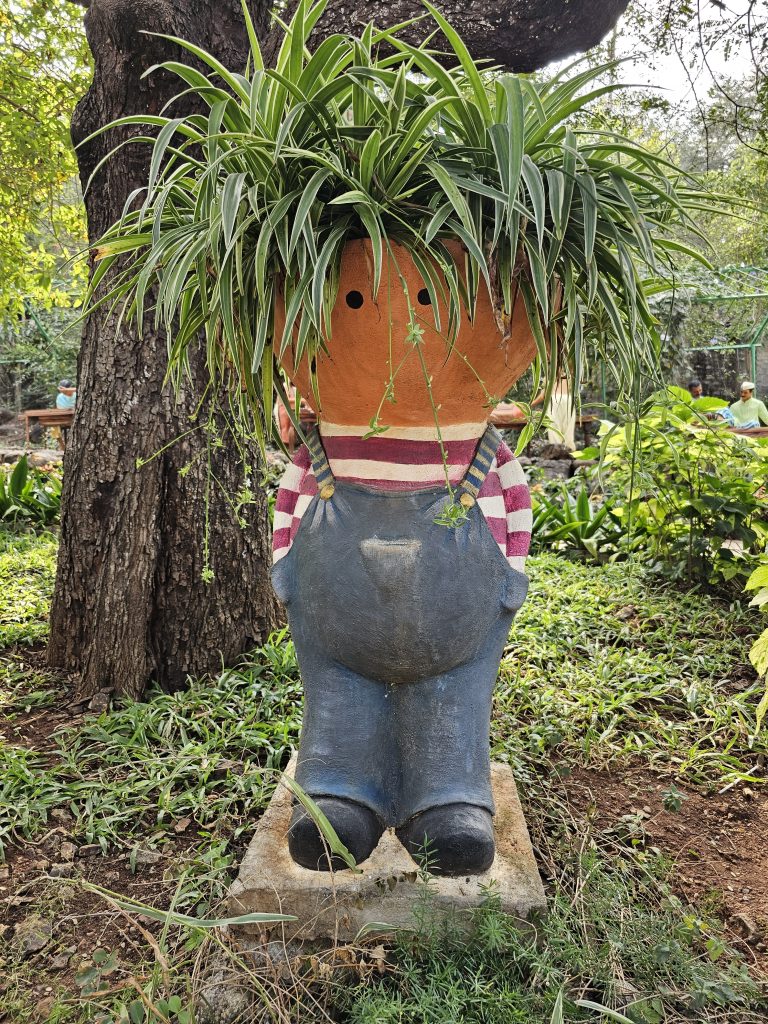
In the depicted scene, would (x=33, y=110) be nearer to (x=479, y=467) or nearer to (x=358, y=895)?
(x=479, y=467)

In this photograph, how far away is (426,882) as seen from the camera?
5.18 ft

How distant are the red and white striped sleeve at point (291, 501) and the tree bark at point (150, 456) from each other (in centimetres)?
95

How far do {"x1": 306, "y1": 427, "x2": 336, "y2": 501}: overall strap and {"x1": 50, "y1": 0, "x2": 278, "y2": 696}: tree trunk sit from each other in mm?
1182

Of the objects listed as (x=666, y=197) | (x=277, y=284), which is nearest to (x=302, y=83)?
(x=277, y=284)

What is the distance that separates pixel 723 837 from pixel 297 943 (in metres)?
1.31

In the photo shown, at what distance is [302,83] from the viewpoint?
1439 mm

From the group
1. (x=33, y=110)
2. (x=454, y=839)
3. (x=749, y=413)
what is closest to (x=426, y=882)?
(x=454, y=839)

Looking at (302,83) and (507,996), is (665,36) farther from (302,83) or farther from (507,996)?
(507,996)

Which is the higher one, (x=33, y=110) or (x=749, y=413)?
(x=33, y=110)

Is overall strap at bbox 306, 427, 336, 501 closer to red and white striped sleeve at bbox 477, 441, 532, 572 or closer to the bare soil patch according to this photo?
red and white striped sleeve at bbox 477, 441, 532, 572

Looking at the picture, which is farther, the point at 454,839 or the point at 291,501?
the point at 291,501

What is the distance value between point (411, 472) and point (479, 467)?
15 cm

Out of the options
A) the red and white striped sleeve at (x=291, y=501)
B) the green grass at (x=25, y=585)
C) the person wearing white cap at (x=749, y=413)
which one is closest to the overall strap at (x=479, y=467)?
the red and white striped sleeve at (x=291, y=501)

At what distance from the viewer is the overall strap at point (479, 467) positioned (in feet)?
5.48
